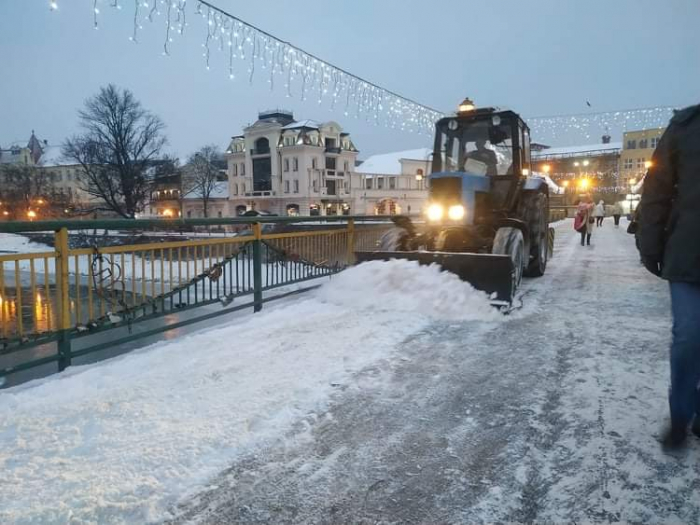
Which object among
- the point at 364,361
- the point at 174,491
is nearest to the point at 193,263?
the point at 364,361

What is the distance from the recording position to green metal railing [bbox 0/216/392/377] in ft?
11.9

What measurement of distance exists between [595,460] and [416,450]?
931 mm

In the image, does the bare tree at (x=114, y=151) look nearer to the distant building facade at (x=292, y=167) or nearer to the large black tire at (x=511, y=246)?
the distant building facade at (x=292, y=167)

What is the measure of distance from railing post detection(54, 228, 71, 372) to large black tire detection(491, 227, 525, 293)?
4891 mm

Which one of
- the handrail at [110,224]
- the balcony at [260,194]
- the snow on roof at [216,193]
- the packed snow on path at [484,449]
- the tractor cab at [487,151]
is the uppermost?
the snow on roof at [216,193]

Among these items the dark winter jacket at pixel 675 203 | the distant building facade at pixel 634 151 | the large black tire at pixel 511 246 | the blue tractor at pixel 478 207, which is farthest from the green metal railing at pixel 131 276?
the distant building facade at pixel 634 151

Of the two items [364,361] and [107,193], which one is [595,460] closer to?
[364,361]

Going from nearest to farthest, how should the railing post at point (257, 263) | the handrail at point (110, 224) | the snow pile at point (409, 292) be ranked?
the handrail at point (110, 224)
the snow pile at point (409, 292)
the railing post at point (257, 263)

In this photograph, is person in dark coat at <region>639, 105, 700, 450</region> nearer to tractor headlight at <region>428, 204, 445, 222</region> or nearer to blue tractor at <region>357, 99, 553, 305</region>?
blue tractor at <region>357, 99, 553, 305</region>

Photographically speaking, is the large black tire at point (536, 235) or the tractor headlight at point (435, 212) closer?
the tractor headlight at point (435, 212)

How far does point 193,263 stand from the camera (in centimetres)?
522

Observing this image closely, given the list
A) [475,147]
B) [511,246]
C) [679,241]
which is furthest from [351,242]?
[679,241]

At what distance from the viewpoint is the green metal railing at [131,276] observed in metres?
3.62

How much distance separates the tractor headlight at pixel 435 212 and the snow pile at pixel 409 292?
46.4 inches
